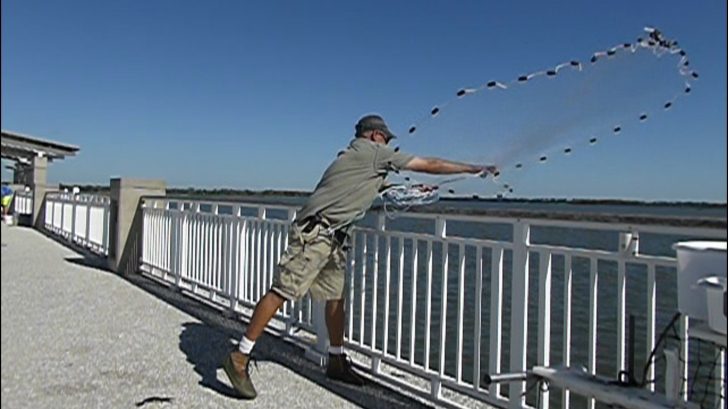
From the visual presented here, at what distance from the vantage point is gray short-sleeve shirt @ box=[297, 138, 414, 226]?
3482 millimetres

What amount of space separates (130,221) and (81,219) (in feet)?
11.2

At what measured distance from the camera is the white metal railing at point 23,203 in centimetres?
1508

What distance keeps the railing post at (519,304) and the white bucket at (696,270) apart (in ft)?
3.13

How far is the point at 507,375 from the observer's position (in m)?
2.80

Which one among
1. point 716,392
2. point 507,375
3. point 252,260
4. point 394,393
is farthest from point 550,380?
point 252,260

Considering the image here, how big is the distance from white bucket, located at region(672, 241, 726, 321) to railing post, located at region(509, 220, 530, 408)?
0.95 meters

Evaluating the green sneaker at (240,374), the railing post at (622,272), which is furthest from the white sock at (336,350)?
the railing post at (622,272)

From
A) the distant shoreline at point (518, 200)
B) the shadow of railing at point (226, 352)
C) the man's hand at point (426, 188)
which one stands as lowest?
the shadow of railing at point (226, 352)

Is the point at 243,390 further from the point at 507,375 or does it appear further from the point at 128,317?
the point at 128,317

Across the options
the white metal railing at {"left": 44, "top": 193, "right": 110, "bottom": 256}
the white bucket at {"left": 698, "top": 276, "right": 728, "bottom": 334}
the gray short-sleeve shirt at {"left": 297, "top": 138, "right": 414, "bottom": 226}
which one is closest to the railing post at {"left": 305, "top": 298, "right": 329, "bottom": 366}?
the gray short-sleeve shirt at {"left": 297, "top": 138, "right": 414, "bottom": 226}

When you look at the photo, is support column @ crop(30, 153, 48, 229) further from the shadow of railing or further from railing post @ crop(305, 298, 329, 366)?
railing post @ crop(305, 298, 329, 366)

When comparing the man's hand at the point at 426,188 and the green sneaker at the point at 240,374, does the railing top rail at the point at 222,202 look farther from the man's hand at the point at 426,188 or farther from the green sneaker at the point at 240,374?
the green sneaker at the point at 240,374

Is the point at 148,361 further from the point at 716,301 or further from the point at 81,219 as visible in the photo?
the point at 81,219

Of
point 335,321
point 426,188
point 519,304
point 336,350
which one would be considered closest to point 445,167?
point 426,188
